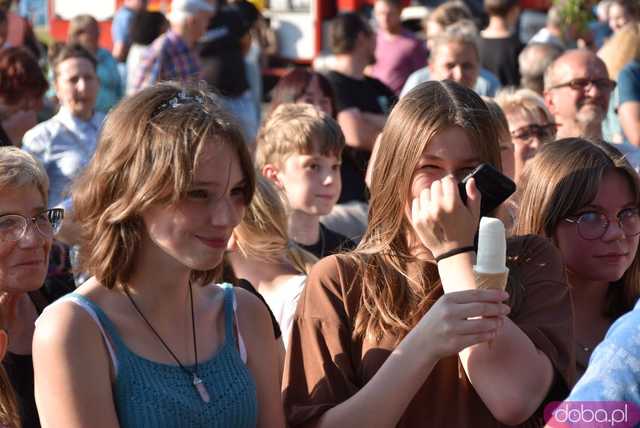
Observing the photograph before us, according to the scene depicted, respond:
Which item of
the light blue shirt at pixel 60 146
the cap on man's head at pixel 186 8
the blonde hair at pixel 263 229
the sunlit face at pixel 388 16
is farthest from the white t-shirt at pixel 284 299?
the sunlit face at pixel 388 16

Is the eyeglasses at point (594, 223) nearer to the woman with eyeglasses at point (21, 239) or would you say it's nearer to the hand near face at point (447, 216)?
the hand near face at point (447, 216)

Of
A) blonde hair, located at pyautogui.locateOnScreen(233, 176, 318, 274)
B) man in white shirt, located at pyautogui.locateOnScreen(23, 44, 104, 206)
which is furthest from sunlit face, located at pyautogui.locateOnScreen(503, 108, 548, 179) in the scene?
man in white shirt, located at pyautogui.locateOnScreen(23, 44, 104, 206)

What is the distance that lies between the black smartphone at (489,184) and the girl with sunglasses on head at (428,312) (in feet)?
0.07

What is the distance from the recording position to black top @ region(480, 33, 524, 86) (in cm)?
923

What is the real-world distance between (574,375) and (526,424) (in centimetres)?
18

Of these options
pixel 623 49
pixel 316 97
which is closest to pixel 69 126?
pixel 316 97

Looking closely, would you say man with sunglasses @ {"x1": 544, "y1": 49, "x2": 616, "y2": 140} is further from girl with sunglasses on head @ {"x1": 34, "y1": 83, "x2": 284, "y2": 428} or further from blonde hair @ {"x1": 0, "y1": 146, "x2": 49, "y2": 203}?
girl with sunglasses on head @ {"x1": 34, "y1": 83, "x2": 284, "y2": 428}

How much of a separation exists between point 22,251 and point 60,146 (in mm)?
3573

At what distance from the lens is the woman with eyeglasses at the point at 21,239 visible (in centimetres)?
321

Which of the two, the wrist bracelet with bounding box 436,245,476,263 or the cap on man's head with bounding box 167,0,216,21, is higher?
the cap on man's head with bounding box 167,0,216,21

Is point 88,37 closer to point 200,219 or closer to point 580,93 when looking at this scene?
point 580,93

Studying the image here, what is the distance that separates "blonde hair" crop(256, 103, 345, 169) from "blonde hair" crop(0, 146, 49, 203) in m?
1.76

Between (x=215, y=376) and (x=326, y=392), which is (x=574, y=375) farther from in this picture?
(x=215, y=376)

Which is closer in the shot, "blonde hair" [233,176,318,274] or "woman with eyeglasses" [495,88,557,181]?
"blonde hair" [233,176,318,274]
